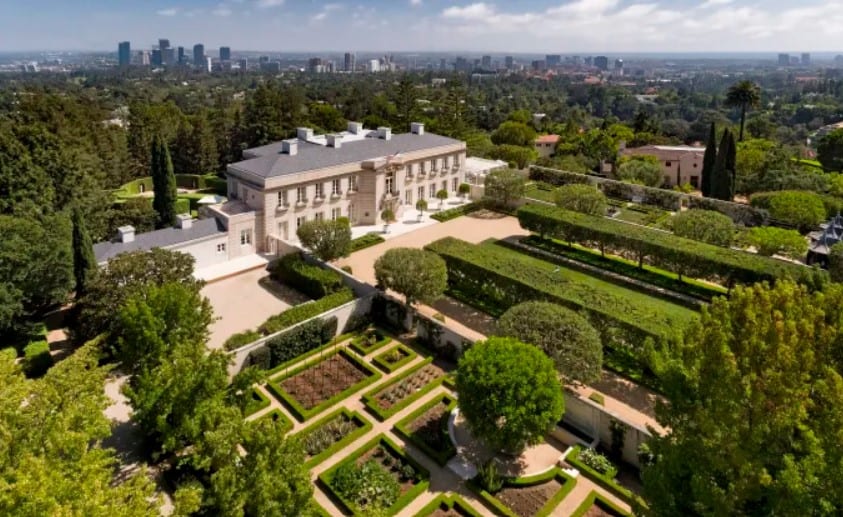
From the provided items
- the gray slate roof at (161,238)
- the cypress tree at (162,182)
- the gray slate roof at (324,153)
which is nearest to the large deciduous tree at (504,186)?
the gray slate roof at (324,153)

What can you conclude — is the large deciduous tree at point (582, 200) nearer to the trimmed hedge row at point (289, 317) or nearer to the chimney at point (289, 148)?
the chimney at point (289, 148)

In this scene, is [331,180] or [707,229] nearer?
[707,229]

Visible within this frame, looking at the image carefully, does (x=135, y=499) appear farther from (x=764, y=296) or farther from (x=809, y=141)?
(x=809, y=141)

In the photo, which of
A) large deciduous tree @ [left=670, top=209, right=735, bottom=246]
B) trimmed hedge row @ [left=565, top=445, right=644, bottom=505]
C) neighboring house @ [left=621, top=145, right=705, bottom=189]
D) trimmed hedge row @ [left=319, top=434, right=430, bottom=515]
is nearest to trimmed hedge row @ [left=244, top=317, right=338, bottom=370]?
trimmed hedge row @ [left=319, top=434, right=430, bottom=515]

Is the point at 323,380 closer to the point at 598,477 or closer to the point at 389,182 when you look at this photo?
the point at 598,477

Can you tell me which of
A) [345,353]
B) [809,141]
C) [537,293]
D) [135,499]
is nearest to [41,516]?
[135,499]

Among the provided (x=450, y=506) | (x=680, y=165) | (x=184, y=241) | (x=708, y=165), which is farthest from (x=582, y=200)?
(x=450, y=506)
